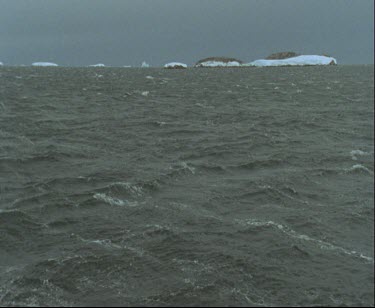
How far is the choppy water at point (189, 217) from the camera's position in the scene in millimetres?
8492

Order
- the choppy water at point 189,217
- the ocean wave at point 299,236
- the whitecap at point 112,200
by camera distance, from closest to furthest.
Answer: the choppy water at point 189,217, the ocean wave at point 299,236, the whitecap at point 112,200

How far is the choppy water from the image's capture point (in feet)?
27.9

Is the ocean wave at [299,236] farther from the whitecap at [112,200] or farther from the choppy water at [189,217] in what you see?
the whitecap at [112,200]

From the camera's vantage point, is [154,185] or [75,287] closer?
[75,287]

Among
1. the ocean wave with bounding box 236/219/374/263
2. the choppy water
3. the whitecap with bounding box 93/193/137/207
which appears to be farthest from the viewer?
the whitecap with bounding box 93/193/137/207

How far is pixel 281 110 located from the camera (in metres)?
36.7

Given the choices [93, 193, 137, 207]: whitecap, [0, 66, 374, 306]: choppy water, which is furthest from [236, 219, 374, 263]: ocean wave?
[93, 193, 137, 207]: whitecap

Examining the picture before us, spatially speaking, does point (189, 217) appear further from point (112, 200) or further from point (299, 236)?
point (299, 236)

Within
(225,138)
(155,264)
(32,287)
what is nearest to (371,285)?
(155,264)

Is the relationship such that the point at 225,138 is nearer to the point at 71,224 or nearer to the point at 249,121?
the point at 249,121

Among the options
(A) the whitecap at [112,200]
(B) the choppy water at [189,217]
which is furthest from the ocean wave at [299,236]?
(A) the whitecap at [112,200]

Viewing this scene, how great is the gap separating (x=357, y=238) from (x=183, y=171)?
28.0 ft

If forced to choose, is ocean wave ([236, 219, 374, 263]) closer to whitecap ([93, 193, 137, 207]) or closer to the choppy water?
the choppy water

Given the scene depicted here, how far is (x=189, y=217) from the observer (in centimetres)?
1257
